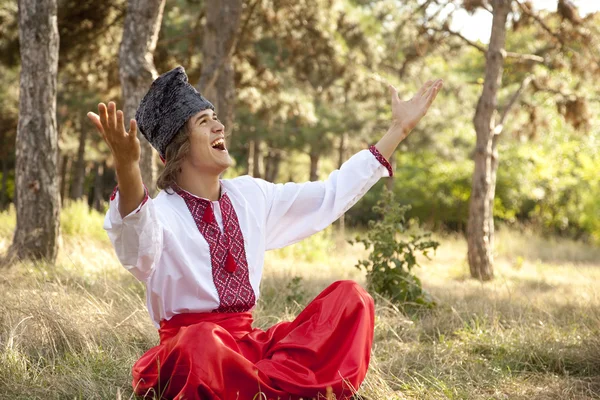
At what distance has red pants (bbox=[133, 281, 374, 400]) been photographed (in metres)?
2.62

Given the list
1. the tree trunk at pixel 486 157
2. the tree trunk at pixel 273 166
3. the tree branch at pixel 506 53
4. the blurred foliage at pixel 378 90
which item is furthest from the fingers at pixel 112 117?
the tree trunk at pixel 273 166

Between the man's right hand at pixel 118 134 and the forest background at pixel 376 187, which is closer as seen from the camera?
the man's right hand at pixel 118 134

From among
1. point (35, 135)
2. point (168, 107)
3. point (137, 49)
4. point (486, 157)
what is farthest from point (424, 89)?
point (486, 157)

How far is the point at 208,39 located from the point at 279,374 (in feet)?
23.4

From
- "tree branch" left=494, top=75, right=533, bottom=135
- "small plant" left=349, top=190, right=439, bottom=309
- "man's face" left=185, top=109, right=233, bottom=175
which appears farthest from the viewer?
"tree branch" left=494, top=75, right=533, bottom=135

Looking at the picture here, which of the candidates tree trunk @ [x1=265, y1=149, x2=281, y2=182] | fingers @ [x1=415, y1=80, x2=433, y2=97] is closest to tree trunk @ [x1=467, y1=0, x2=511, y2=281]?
fingers @ [x1=415, y1=80, x2=433, y2=97]

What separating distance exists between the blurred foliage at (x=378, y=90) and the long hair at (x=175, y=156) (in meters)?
6.90

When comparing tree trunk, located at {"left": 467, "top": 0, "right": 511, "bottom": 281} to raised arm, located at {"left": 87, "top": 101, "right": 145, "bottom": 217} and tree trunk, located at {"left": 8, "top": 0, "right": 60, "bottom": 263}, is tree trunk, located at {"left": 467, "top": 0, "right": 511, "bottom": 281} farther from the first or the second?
raised arm, located at {"left": 87, "top": 101, "right": 145, "bottom": 217}

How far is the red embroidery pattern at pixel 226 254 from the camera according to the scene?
2887 millimetres

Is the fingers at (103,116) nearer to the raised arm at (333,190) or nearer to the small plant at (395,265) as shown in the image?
the raised arm at (333,190)

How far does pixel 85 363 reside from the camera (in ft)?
11.4

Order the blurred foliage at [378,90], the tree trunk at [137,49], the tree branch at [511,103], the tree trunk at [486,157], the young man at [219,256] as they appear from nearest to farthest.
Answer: the young man at [219,256] < the tree trunk at [137,49] < the tree trunk at [486,157] < the tree branch at [511,103] < the blurred foliage at [378,90]

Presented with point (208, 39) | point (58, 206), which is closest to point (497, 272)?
point (208, 39)

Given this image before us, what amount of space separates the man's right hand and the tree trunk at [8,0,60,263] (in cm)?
459
